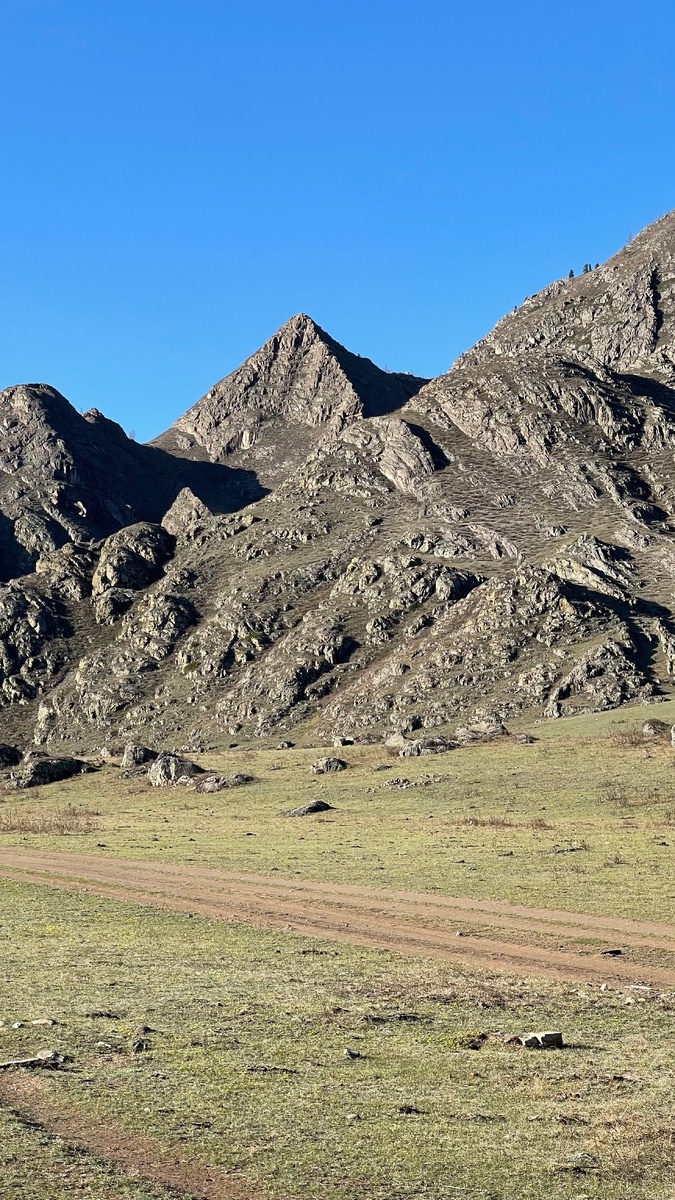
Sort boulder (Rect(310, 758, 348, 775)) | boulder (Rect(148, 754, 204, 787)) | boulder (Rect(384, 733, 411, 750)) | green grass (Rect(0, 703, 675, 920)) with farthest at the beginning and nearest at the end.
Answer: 1. boulder (Rect(384, 733, 411, 750))
2. boulder (Rect(148, 754, 204, 787))
3. boulder (Rect(310, 758, 348, 775))
4. green grass (Rect(0, 703, 675, 920))

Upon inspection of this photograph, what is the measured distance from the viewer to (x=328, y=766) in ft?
274

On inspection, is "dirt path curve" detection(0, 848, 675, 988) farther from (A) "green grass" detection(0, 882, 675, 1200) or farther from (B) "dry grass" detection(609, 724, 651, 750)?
(B) "dry grass" detection(609, 724, 651, 750)

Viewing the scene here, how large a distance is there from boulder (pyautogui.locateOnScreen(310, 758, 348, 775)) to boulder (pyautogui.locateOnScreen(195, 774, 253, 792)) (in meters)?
5.44

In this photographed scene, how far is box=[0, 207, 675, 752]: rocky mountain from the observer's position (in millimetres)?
118688

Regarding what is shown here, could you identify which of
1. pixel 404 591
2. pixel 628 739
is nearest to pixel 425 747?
pixel 628 739

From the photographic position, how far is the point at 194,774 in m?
88.2

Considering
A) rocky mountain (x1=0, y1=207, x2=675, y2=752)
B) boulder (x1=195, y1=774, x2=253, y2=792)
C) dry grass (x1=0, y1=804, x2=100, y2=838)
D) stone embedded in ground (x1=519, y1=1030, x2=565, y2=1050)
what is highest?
rocky mountain (x1=0, y1=207, x2=675, y2=752)

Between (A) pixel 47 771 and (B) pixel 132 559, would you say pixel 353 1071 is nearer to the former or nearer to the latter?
(A) pixel 47 771

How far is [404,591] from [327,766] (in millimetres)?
60105

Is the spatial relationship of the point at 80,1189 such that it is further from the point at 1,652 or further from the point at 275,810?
the point at 1,652

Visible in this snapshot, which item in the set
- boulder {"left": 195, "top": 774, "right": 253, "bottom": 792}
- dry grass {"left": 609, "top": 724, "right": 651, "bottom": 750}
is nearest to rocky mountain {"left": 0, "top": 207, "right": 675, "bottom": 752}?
dry grass {"left": 609, "top": 724, "right": 651, "bottom": 750}

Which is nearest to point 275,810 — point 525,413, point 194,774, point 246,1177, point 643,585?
point 194,774

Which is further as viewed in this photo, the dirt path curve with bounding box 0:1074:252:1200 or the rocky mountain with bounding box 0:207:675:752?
the rocky mountain with bounding box 0:207:675:752

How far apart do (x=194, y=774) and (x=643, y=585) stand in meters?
67.5
